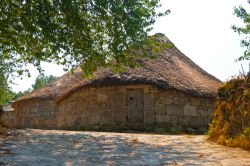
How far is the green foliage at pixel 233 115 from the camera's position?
5.45 m

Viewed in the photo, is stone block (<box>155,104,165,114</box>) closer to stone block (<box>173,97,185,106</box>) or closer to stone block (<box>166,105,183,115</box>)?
stone block (<box>166,105,183,115</box>)

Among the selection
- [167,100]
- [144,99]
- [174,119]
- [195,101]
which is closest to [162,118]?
[174,119]

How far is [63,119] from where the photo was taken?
46.3 feet

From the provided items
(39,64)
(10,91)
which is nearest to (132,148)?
(39,64)

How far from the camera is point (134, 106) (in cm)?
1186

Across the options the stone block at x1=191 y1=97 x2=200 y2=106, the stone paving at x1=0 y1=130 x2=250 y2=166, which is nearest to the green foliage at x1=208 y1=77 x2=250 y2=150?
the stone paving at x1=0 y1=130 x2=250 y2=166

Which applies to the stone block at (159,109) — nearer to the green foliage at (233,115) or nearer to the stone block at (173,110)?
the stone block at (173,110)

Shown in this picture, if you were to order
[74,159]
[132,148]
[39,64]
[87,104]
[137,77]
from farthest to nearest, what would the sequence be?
[87,104] < [137,77] < [39,64] < [132,148] < [74,159]

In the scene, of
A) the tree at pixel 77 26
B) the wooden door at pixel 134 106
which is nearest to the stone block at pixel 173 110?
the wooden door at pixel 134 106

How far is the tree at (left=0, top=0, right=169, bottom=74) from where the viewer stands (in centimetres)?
641

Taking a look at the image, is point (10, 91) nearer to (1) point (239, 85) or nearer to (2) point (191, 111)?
(2) point (191, 111)

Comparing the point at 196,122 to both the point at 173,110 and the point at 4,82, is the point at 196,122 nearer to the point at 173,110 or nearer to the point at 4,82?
the point at 173,110

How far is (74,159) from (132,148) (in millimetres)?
1404

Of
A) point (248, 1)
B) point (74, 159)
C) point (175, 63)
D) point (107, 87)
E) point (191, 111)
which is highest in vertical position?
point (248, 1)
